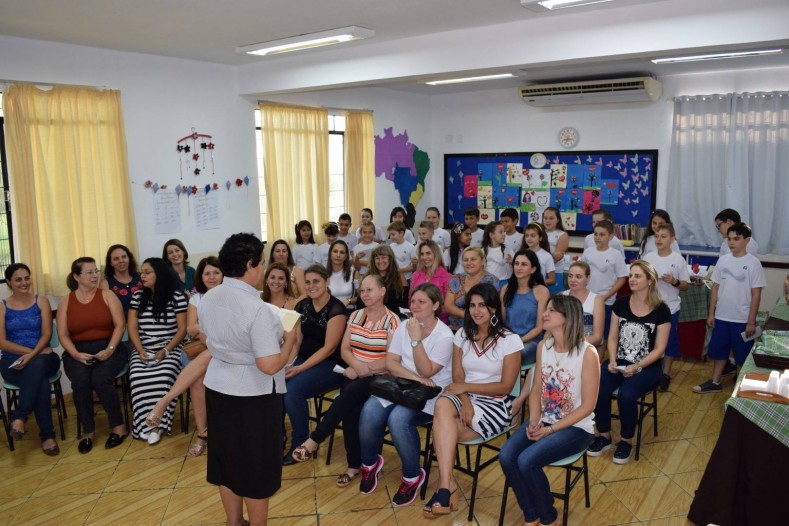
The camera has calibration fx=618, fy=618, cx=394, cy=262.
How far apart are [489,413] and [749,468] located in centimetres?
123

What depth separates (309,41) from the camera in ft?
16.0

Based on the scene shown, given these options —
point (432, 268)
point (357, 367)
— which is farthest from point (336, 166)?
point (357, 367)

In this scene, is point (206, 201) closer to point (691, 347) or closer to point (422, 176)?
point (422, 176)

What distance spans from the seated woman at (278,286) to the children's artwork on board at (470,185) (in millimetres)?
5224

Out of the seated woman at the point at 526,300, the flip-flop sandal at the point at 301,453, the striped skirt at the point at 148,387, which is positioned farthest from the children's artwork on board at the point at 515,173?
the flip-flop sandal at the point at 301,453

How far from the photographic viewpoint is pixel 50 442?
4.21 meters

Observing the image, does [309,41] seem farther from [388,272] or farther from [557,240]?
[557,240]

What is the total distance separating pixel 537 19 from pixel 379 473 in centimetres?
331

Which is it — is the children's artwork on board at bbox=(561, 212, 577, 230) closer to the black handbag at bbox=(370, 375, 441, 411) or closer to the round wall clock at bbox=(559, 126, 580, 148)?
the round wall clock at bbox=(559, 126, 580, 148)

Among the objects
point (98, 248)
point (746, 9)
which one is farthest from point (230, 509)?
point (746, 9)

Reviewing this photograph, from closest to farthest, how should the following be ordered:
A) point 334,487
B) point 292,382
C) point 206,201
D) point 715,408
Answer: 1. point 334,487
2. point 292,382
3. point 715,408
4. point 206,201

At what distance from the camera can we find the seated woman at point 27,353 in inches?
167

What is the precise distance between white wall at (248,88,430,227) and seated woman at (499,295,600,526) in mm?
4879

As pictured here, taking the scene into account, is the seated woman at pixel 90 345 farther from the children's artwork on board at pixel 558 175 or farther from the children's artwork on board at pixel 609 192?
the children's artwork on board at pixel 609 192
